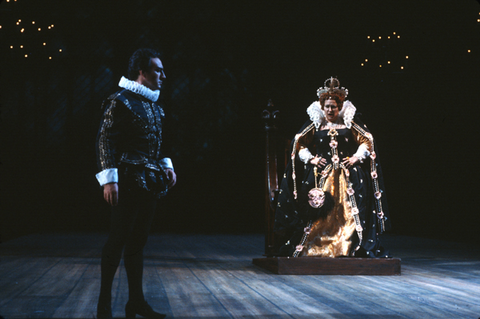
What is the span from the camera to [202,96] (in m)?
9.65

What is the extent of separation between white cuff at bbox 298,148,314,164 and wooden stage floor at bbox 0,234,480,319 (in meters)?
0.95

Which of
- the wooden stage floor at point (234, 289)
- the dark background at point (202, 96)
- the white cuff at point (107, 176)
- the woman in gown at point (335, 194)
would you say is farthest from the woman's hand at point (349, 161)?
the dark background at point (202, 96)

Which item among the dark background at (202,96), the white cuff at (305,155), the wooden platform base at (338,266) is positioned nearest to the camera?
the wooden platform base at (338,266)

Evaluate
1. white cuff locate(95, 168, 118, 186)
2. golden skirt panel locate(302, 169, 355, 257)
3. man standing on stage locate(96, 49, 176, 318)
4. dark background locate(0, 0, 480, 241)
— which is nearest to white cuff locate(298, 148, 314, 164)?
golden skirt panel locate(302, 169, 355, 257)

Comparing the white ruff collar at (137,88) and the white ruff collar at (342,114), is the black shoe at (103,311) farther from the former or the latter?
the white ruff collar at (342,114)

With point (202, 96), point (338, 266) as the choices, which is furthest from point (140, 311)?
point (202, 96)

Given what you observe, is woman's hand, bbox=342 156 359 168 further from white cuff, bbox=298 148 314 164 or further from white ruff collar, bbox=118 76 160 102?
white ruff collar, bbox=118 76 160 102

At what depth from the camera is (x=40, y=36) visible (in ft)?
29.3

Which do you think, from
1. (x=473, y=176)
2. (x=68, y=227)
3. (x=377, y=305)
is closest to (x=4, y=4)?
(x=68, y=227)

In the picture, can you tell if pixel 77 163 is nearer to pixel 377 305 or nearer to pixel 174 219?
pixel 174 219

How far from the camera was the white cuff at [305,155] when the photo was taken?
13.6ft

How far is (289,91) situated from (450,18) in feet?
10.4

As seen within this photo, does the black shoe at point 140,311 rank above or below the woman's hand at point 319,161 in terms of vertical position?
below

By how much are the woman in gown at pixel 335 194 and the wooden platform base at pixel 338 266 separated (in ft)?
0.47
